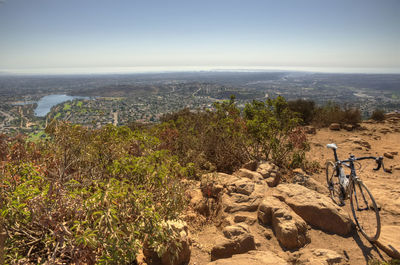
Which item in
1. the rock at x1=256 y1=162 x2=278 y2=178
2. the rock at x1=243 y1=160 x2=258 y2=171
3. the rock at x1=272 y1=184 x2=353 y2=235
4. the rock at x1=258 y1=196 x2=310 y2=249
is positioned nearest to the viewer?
the rock at x1=258 y1=196 x2=310 y2=249

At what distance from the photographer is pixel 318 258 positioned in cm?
Result: 267

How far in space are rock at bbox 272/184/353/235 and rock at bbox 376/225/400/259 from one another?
0.44 metres

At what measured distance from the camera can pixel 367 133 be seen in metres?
10.8

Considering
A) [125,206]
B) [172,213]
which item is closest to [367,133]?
[172,213]

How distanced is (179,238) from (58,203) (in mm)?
1667

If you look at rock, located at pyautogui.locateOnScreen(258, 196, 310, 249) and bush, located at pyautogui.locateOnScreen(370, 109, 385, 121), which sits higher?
bush, located at pyautogui.locateOnScreen(370, 109, 385, 121)

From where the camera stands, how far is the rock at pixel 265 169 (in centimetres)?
521

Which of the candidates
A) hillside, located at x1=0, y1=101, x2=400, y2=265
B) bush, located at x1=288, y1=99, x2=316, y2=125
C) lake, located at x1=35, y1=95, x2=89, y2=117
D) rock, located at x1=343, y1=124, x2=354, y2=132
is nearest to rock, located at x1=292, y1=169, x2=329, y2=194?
hillside, located at x1=0, y1=101, x2=400, y2=265

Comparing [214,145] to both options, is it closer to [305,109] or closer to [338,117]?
[305,109]

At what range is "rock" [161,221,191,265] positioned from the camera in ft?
8.50

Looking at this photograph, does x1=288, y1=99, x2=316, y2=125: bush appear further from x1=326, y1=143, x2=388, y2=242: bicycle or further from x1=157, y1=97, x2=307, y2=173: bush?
x1=326, y1=143, x2=388, y2=242: bicycle

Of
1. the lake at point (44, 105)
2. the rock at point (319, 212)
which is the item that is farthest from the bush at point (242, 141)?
the lake at point (44, 105)

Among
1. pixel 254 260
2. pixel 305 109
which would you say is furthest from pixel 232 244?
pixel 305 109

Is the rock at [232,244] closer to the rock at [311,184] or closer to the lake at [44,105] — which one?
the rock at [311,184]
